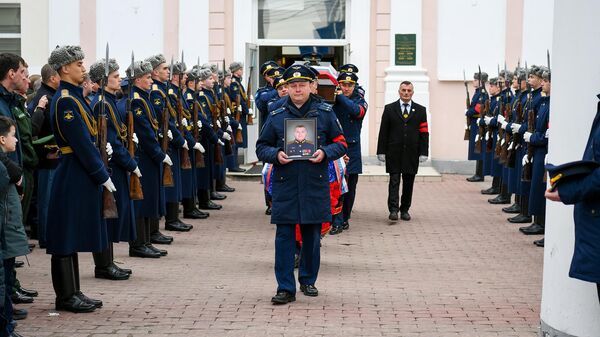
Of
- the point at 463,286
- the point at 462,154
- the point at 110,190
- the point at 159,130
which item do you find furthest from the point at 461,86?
the point at 110,190

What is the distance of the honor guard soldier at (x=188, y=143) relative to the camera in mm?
13625

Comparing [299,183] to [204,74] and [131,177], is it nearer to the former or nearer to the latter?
[131,177]

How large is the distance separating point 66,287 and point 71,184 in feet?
2.63

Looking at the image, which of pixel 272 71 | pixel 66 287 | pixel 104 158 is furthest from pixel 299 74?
pixel 272 71

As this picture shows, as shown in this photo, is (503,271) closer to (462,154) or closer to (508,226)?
(508,226)

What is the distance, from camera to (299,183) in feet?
29.6

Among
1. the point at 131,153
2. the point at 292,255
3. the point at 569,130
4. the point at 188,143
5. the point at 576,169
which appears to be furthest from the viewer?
the point at 188,143

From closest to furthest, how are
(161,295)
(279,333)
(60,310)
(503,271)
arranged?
1. (279,333)
2. (60,310)
3. (161,295)
4. (503,271)

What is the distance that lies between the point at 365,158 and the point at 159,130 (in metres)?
10.2

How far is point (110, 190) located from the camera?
885 centimetres

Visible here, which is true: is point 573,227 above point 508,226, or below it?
above

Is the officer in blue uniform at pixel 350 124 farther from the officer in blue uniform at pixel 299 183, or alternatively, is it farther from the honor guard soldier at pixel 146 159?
the officer in blue uniform at pixel 299 183

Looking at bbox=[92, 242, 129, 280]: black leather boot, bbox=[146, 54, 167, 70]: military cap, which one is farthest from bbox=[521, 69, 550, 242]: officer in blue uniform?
bbox=[92, 242, 129, 280]: black leather boot

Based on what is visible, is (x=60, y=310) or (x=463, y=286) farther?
(x=463, y=286)
